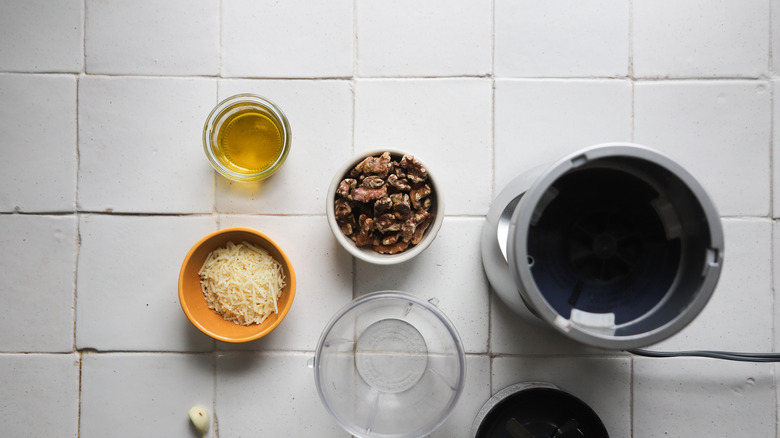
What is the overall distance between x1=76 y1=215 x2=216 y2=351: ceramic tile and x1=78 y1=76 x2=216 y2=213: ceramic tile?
0.04 meters

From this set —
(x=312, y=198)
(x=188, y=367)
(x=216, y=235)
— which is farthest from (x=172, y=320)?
(x=312, y=198)

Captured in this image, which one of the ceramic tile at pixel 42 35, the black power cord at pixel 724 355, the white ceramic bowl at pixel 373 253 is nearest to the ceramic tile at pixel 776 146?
the black power cord at pixel 724 355

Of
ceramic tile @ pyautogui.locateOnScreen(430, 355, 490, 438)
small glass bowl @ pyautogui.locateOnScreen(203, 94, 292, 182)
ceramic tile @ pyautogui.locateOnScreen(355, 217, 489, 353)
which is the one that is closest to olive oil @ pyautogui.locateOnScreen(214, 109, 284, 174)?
small glass bowl @ pyautogui.locateOnScreen(203, 94, 292, 182)

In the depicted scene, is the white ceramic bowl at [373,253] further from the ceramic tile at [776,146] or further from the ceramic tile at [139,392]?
the ceramic tile at [776,146]

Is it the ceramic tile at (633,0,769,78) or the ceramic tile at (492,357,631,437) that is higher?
the ceramic tile at (633,0,769,78)

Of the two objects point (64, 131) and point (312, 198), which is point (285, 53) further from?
point (64, 131)

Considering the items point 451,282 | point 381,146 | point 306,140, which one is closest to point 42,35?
point 306,140

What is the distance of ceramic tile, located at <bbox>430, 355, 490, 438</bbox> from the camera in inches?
34.6

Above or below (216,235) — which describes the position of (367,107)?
above

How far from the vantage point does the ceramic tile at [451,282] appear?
34.6 inches

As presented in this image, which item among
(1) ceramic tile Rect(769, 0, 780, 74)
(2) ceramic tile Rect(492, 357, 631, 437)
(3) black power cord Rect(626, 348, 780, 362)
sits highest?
(1) ceramic tile Rect(769, 0, 780, 74)

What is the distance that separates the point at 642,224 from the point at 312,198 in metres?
0.53

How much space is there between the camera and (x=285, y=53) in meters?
0.88

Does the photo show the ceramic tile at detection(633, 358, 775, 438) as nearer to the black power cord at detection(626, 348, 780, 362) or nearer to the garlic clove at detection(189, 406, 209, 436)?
the black power cord at detection(626, 348, 780, 362)
